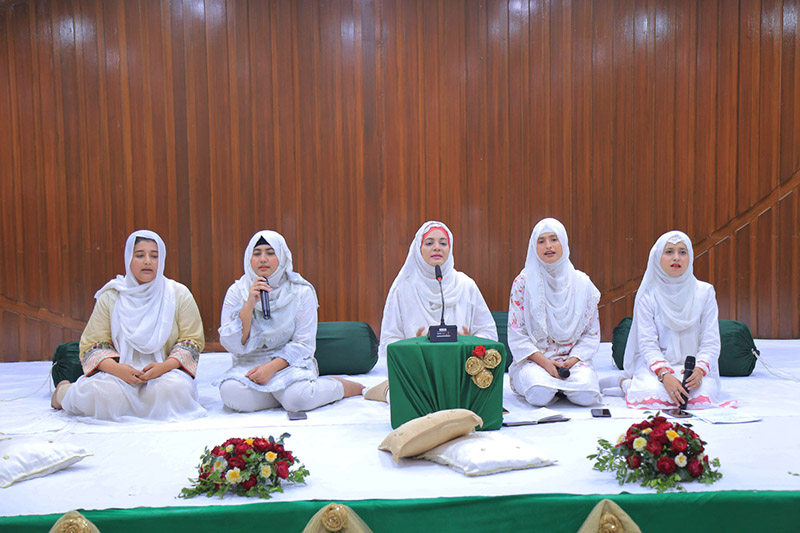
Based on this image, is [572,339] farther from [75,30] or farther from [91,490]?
[75,30]

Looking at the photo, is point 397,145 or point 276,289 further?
point 397,145

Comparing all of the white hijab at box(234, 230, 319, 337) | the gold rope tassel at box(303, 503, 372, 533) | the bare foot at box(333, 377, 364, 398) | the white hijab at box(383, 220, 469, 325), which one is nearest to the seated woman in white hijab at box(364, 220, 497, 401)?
the white hijab at box(383, 220, 469, 325)

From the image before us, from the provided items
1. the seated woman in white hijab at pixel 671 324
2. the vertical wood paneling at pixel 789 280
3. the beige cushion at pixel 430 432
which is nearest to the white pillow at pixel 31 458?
the beige cushion at pixel 430 432

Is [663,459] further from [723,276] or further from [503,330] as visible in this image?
[723,276]

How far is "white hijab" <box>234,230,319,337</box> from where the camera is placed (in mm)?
4168

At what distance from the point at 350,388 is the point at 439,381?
115 cm

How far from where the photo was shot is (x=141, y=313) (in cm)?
405

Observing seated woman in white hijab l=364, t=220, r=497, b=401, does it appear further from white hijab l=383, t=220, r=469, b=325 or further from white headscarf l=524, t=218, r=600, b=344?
white headscarf l=524, t=218, r=600, b=344

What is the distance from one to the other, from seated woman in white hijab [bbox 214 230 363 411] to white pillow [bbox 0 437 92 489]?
1.18m

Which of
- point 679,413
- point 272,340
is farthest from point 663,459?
point 272,340

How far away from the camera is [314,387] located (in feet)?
13.3

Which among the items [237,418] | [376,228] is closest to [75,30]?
[376,228]

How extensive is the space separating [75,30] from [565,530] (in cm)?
633

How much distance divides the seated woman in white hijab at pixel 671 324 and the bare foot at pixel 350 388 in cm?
169
